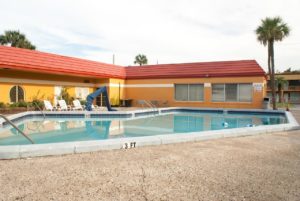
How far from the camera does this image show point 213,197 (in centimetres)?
360

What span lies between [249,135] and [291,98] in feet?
135

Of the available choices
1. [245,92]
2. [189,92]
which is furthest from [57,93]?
[245,92]

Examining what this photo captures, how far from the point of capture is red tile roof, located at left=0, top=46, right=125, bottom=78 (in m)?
16.7

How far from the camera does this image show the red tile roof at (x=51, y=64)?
1672cm

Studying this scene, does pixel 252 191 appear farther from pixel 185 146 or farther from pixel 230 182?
pixel 185 146

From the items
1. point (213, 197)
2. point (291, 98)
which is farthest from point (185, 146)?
point (291, 98)

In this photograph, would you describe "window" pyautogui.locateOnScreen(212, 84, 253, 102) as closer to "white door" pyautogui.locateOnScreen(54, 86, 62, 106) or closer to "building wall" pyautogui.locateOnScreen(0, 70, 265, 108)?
"building wall" pyautogui.locateOnScreen(0, 70, 265, 108)

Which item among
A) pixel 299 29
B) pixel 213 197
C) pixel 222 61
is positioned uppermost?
pixel 299 29

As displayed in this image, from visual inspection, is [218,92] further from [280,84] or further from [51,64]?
[280,84]

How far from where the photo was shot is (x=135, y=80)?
83.8 ft

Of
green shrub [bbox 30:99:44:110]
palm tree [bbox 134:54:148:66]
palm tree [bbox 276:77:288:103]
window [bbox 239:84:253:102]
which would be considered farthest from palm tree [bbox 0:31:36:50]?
palm tree [bbox 276:77:288:103]

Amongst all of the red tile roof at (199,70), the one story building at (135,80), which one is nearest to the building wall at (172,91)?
the one story building at (135,80)

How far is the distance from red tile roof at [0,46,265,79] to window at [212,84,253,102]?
1.04 metres

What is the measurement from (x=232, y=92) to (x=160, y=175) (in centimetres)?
1862
